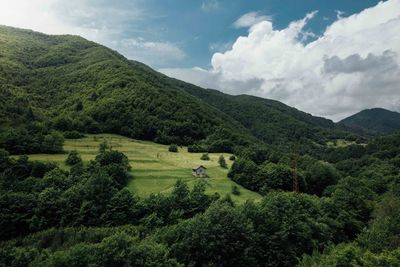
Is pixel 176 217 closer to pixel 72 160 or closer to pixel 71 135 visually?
pixel 72 160

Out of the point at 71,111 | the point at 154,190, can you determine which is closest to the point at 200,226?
the point at 154,190

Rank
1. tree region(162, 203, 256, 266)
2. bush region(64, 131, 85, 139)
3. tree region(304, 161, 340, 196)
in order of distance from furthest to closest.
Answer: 1. bush region(64, 131, 85, 139)
2. tree region(304, 161, 340, 196)
3. tree region(162, 203, 256, 266)

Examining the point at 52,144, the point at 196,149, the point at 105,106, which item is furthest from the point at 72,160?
the point at 105,106

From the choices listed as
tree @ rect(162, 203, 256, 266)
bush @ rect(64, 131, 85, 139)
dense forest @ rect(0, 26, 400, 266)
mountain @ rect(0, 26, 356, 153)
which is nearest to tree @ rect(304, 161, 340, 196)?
dense forest @ rect(0, 26, 400, 266)

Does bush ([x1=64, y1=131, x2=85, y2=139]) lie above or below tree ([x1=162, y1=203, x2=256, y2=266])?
above

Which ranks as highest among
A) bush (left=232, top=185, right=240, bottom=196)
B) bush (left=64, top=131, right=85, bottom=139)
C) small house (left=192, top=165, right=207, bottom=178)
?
bush (left=64, top=131, right=85, bottom=139)

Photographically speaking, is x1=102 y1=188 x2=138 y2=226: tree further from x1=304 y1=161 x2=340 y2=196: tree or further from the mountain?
x1=304 y1=161 x2=340 y2=196: tree

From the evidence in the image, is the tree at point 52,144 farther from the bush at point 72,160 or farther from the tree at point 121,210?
the tree at point 121,210

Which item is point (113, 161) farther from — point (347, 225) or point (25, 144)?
point (347, 225)
